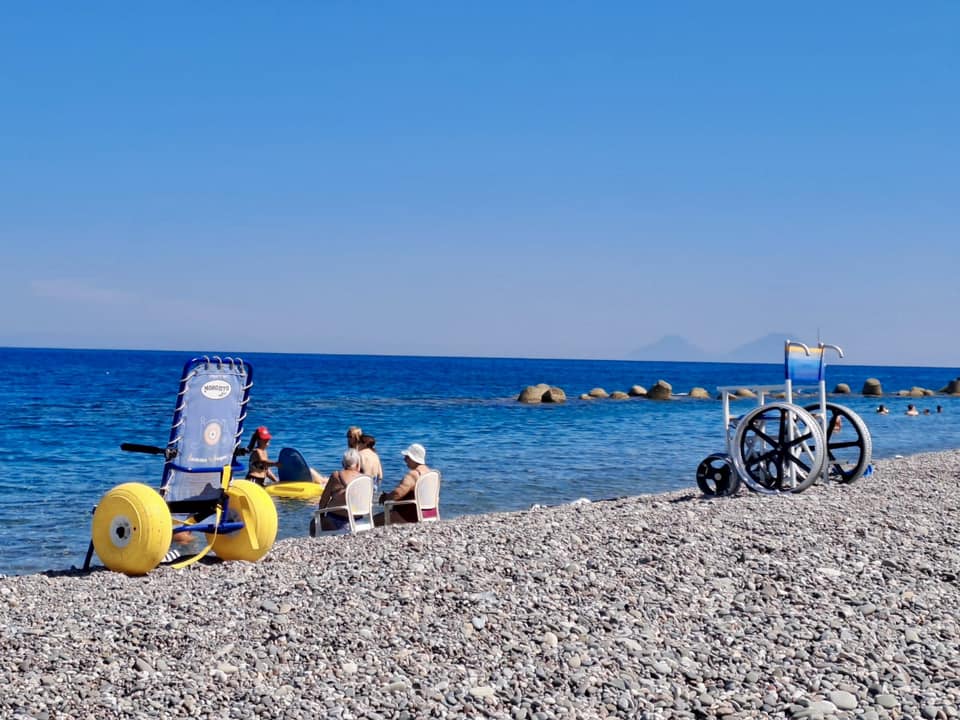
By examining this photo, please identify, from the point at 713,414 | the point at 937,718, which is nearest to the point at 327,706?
the point at 937,718

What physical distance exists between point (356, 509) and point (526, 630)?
194 inches

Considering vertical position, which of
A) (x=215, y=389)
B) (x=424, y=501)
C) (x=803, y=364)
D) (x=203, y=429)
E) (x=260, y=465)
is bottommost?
(x=260, y=465)

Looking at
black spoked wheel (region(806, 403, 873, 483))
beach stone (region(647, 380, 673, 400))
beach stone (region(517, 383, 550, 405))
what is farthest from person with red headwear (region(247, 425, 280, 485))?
beach stone (region(647, 380, 673, 400))

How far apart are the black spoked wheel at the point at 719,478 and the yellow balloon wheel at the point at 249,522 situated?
5087 millimetres

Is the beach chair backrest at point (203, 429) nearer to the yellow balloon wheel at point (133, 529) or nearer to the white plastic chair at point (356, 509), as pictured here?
the yellow balloon wheel at point (133, 529)

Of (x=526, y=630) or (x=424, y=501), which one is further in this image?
(x=424, y=501)

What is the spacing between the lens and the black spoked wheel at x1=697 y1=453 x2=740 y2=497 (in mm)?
10570

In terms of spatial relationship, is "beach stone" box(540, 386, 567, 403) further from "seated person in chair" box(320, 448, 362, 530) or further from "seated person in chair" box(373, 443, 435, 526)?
"seated person in chair" box(320, 448, 362, 530)

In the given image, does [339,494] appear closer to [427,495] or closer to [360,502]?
[360,502]

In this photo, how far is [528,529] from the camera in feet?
25.2

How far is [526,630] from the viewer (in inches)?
201

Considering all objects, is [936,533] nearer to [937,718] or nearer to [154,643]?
[937,718]

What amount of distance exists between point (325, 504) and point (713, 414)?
95.6 feet

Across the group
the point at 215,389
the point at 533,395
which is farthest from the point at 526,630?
the point at 533,395
